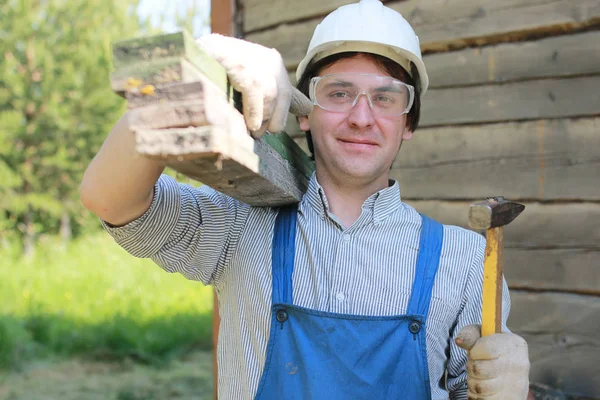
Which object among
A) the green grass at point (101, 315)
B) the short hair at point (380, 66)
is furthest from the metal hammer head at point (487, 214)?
the green grass at point (101, 315)

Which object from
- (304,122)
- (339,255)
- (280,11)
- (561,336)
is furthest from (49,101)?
(339,255)

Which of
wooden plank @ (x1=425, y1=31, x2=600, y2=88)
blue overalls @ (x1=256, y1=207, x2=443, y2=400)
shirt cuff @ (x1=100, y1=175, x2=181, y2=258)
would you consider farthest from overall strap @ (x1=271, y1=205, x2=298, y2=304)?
wooden plank @ (x1=425, y1=31, x2=600, y2=88)

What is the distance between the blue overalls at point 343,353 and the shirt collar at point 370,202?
263mm

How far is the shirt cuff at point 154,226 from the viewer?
1603 mm

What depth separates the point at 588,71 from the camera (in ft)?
9.09

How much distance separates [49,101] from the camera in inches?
501

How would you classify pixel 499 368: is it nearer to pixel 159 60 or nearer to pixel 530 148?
pixel 159 60

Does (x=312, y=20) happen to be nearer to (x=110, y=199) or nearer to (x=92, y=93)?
(x=110, y=199)

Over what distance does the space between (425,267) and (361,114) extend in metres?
0.52

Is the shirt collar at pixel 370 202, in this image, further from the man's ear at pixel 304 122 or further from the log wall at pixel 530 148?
the log wall at pixel 530 148

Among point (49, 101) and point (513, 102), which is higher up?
point (49, 101)

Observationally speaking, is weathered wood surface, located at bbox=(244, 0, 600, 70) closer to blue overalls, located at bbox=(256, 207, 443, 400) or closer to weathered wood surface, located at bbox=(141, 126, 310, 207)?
weathered wood surface, located at bbox=(141, 126, 310, 207)

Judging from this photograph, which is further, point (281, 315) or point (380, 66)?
point (380, 66)

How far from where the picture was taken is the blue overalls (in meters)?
1.66
